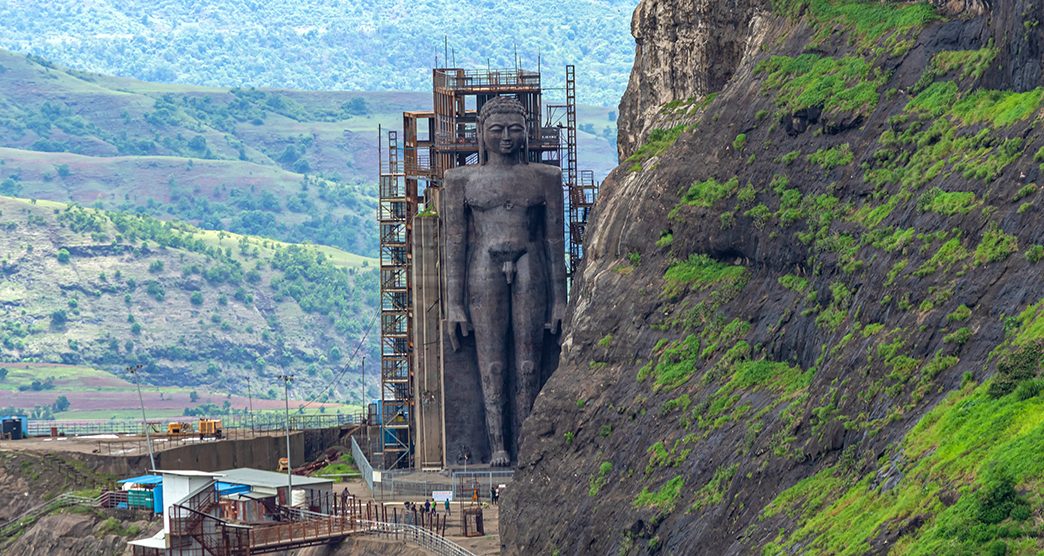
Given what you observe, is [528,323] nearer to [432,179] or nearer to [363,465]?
[432,179]

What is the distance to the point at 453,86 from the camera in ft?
293

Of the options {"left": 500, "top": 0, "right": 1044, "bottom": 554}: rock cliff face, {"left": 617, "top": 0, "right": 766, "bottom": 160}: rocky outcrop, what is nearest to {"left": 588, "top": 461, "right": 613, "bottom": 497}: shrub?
{"left": 500, "top": 0, "right": 1044, "bottom": 554}: rock cliff face

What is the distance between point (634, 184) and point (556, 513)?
10801 mm

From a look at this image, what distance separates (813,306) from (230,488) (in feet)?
89.8

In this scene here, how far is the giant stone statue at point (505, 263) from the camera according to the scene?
83625 mm

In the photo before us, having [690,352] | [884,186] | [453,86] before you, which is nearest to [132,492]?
[453,86]

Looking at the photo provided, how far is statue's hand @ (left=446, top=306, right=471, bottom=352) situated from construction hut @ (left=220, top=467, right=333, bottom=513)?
8776mm

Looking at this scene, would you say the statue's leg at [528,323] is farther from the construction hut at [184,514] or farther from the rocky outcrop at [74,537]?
the rocky outcrop at [74,537]

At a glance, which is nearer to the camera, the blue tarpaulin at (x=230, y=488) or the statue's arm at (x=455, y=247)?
the blue tarpaulin at (x=230, y=488)

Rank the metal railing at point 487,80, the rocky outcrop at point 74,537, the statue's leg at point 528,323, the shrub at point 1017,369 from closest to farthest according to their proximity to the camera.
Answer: the shrub at point 1017,369, the rocky outcrop at point 74,537, the statue's leg at point 528,323, the metal railing at point 487,80

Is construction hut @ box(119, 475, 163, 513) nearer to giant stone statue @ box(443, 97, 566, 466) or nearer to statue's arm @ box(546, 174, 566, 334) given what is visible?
giant stone statue @ box(443, 97, 566, 466)

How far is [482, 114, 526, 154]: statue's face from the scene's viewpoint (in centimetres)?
8362

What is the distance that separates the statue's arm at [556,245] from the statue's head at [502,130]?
1.65 metres

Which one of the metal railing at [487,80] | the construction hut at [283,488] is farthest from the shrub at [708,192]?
the metal railing at [487,80]
